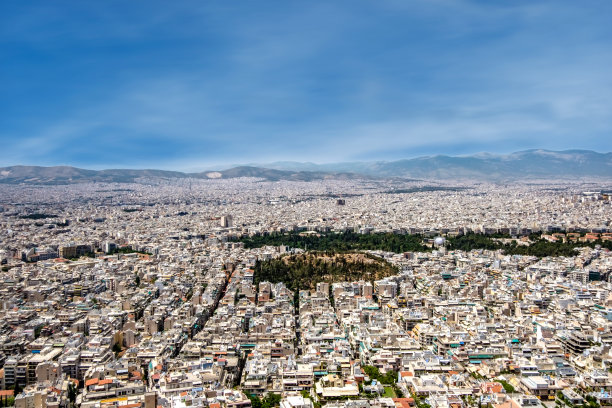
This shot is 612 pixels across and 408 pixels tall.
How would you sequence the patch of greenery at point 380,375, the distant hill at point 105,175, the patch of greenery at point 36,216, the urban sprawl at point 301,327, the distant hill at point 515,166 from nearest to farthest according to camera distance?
the urban sprawl at point 301,327 < the patch of greenery at point 380,375 < the patch of greenery at point 36,216 < the distant hill at point 105,175 < the distant hill at point 515,166

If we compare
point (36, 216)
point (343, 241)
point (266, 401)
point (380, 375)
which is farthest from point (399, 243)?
point (36, 216)

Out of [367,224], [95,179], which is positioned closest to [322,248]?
[367,224]

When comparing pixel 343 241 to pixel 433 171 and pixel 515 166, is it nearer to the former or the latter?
pixel 433 171

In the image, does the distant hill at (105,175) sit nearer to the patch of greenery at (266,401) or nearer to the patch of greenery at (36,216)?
the patch of greenery at (36,216)

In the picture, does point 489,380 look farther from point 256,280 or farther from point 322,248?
point 322,248

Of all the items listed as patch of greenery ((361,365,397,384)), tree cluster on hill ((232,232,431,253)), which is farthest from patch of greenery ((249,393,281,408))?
tree cluster on hill ((232,232,431,253))

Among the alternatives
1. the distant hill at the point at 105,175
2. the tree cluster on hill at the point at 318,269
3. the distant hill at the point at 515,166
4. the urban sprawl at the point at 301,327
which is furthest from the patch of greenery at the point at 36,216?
the distant hill at the point at 515,166

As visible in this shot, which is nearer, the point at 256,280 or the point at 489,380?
the point at 489,380

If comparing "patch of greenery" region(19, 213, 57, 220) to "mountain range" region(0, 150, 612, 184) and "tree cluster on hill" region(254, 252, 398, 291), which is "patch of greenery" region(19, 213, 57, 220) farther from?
"mountain range" region(0, 150, 612, 184)
